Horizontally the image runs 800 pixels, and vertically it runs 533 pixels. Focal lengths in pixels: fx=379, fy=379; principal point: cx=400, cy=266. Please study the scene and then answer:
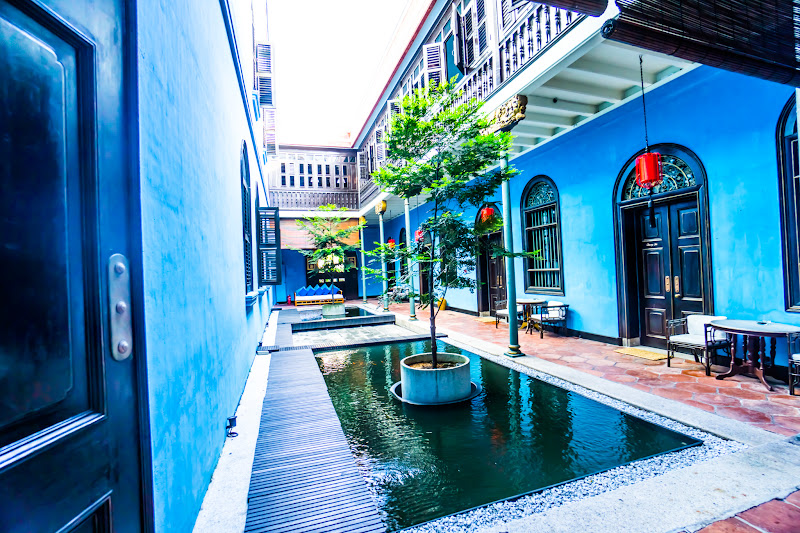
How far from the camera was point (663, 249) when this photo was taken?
6.21 m

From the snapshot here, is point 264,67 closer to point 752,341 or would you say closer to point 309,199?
point 309,199

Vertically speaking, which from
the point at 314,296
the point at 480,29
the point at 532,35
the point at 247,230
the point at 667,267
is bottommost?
the point at 314,296

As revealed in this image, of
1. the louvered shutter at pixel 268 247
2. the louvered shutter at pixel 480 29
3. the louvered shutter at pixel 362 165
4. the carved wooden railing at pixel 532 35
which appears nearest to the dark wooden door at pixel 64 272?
the carved wooden railing at pixel 532 35

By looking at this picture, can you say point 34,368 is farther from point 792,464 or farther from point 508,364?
point 508,364

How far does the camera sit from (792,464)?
2.58 m

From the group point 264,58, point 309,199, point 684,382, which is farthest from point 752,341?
point 309,199

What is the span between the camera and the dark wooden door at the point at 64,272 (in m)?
0.75

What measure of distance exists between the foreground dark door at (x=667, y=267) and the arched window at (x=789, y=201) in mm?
1085

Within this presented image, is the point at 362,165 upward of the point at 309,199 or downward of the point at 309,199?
upward

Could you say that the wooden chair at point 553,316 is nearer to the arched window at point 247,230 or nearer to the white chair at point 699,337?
the white chair at point 699,337

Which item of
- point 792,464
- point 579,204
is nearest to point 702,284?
point 579,204

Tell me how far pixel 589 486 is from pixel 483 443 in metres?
0.93

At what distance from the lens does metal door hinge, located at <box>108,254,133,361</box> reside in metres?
1.00

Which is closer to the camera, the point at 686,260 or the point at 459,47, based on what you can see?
the point at 686,260
